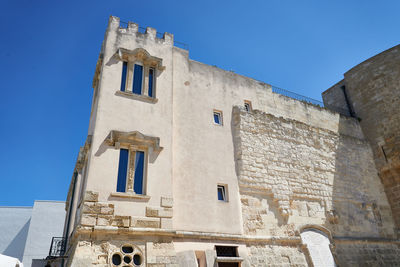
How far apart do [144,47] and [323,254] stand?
883 cm

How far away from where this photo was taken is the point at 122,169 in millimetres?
8117

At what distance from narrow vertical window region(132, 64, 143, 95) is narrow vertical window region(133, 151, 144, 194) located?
6.97 feet

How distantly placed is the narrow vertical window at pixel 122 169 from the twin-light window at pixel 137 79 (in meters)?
2.02

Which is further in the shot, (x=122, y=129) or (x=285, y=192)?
(x=285, y=192)

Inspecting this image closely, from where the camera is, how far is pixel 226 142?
10.4 m

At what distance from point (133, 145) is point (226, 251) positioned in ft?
12.6

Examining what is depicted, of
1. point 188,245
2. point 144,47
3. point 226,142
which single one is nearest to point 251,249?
point 188,245

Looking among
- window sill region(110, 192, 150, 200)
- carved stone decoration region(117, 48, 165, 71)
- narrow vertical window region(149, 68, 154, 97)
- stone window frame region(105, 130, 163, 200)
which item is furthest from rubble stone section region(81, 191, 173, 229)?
carved stone decoration region(117, 48, 165, 71)

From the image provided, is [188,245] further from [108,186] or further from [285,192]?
[285,192]

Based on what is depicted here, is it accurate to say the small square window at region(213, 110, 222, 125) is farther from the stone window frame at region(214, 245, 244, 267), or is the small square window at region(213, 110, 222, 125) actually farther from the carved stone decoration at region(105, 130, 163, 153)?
A: the stone window frame at region(214, 245, 244, 267)

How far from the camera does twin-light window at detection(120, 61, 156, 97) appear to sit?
9.39 metres

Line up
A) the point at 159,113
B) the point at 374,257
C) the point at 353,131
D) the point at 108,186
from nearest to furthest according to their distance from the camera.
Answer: the point at 108,186
the point at 159,113
the point at 374,257
the point at 353,131

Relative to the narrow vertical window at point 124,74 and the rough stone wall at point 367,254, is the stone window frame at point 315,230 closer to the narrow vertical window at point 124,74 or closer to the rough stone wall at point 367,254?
the rough stone wall at point 367,254

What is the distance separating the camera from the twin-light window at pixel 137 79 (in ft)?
30.8
